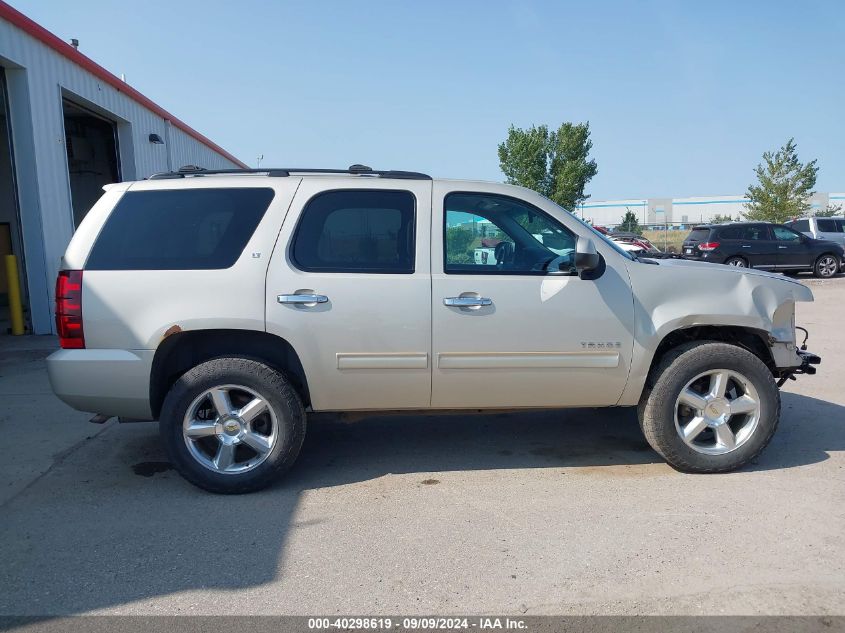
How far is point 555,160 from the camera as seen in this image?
49469 millimetres

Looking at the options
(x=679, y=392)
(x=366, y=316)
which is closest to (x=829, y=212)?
(x=679, y=392)

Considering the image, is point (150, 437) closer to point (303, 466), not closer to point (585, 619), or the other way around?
point (303, 466)

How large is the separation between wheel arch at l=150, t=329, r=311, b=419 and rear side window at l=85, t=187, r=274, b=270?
0.46 meters

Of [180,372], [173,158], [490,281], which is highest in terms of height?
[173,158]

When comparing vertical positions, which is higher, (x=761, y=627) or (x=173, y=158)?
(x=173, y=158)

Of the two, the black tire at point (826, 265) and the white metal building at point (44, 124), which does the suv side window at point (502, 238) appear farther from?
the black tire at point (826, 265)

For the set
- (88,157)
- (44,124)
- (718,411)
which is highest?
(88,157)

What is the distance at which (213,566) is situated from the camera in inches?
125

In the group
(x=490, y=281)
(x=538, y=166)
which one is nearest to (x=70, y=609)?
(x=490, y=281)

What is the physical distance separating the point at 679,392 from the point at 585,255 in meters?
1.14

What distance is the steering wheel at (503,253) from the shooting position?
4184 millimetres

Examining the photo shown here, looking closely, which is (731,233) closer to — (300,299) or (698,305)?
(698,305)

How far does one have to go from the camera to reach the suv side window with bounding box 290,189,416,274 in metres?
4.05

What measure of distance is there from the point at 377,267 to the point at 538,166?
4715cm
